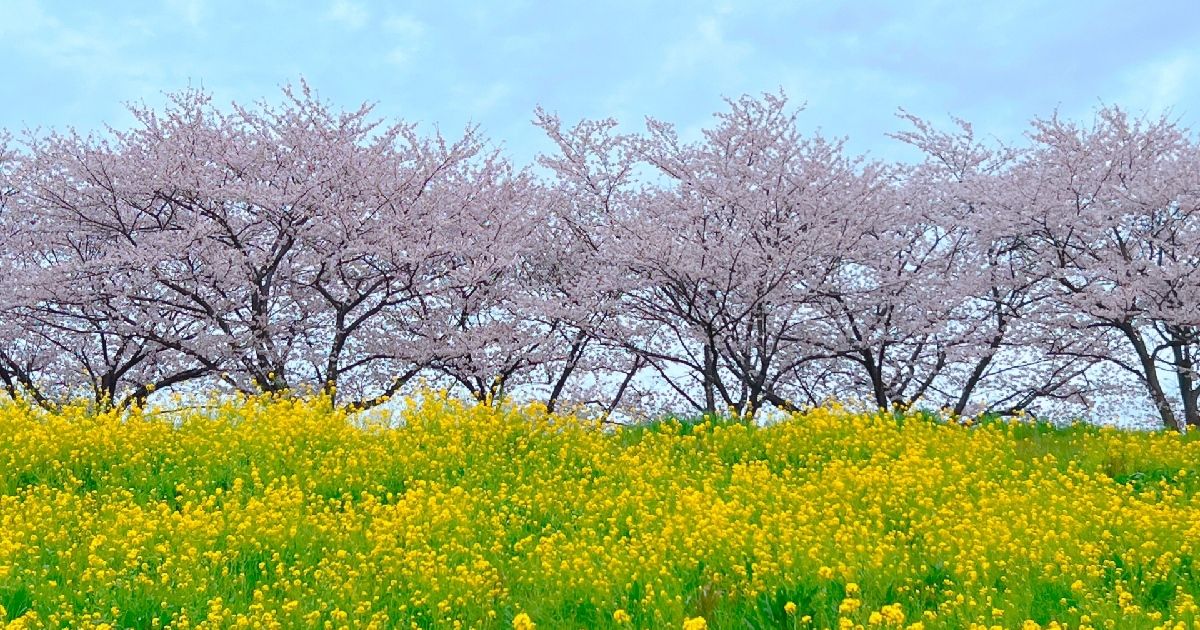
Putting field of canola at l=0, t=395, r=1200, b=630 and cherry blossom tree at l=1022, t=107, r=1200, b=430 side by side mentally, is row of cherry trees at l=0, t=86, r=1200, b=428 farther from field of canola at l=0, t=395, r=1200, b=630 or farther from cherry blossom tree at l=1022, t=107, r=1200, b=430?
field of canola at l=0, t=395, r=1200, b=630

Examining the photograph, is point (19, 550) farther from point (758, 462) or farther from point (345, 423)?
point (758, 462)

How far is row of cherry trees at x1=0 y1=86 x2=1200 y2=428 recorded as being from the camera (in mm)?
17516

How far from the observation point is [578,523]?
28.5ft

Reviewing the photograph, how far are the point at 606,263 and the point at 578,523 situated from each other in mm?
10275

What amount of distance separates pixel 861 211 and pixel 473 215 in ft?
23.0

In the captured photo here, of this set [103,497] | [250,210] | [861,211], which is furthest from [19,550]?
[861,211]

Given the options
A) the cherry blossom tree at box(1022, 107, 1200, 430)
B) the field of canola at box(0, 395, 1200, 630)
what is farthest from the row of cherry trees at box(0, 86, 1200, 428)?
the field of canola at box(0, 395, 1200, 630)

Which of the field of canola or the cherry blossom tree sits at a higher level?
the cherry blossom tree

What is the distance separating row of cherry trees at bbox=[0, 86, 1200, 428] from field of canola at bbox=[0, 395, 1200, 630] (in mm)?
5369

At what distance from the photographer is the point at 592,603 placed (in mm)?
6605

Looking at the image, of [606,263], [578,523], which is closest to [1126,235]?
[606,263]

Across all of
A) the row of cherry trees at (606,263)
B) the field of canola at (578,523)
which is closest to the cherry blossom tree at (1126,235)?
the row of cherry trees at (606,263)

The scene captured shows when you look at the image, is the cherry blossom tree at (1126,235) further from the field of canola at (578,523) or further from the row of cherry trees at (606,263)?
the field of canola at (578,523)

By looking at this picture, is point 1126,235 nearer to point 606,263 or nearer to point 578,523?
point 606,263
